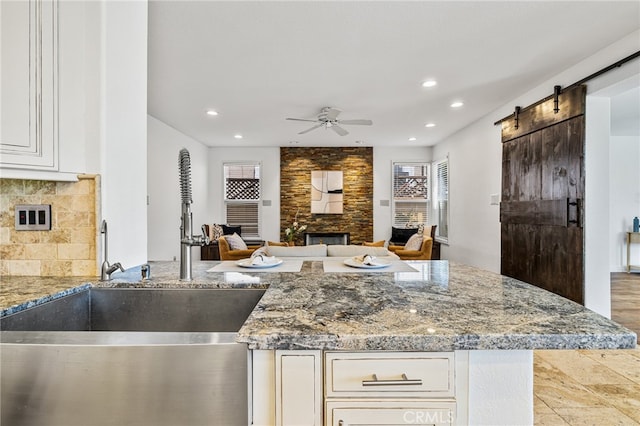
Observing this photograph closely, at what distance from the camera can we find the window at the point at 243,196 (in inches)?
289

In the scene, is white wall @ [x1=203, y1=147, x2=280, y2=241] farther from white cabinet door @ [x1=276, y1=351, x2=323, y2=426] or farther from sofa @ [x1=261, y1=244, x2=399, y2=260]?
white cabinet door @ [x1=276, y1=351, x2=323, y2=426]

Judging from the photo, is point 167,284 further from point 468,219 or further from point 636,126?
point 636,126

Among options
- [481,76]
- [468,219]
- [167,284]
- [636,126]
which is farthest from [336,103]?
[636,126]

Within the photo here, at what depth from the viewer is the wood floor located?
6.24 ft

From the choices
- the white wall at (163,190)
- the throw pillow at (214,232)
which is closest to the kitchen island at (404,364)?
the white wall at (163,190)

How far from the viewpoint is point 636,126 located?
5199mm

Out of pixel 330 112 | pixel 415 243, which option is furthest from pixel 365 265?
pixel 415 243

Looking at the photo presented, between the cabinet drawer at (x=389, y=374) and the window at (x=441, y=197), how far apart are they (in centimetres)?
610

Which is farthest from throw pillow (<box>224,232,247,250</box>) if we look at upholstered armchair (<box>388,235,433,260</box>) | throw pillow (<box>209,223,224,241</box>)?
upholstered armchair (<box>388,235,433,260</box>)

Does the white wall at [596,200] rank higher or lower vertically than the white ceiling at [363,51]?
lower

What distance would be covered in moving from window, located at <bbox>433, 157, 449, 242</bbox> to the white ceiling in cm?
208

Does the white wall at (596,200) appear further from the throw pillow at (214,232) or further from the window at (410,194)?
the throw pillow at (214,232)
